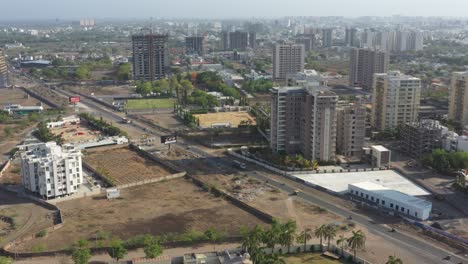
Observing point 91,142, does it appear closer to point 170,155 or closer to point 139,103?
point 170,155

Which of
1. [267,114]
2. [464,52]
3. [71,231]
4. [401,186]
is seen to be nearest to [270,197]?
[401,186]

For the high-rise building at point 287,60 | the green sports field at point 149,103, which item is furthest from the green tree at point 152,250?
the high-rise building at point 287,60

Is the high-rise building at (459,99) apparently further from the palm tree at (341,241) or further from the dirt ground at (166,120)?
the palm tree at (341,241)

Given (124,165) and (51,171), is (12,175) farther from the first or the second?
(124,165)

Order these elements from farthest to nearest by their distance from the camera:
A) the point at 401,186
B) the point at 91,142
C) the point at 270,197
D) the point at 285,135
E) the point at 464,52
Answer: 1. the point at 464,52
2. the point at 91,142
3. the point at 285,135
4. the point at 401,186
5. the point at 270,197

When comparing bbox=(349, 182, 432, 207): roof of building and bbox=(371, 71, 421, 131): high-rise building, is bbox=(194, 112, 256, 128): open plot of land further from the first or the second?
bbox=(349, 182, 432, 207): roof of building

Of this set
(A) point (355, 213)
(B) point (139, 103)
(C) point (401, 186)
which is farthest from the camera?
(B) point (139, 103)

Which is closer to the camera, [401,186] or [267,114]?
[401,186]

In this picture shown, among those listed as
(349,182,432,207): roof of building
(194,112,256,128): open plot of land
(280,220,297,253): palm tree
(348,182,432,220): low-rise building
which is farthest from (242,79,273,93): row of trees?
(280,220,297,253): palm tree
